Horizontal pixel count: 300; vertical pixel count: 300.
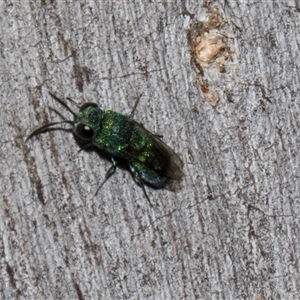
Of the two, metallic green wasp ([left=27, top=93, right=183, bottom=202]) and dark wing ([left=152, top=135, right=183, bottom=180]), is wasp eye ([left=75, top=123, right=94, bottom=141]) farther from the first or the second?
dark wing ([left=152, top=135, right=183, bottom=180])

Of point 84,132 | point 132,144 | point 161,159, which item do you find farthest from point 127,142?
point 84,132

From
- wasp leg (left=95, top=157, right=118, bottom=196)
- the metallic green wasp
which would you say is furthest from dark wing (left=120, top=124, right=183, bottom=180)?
wasp leg (left=95, top=157, right=118, bottom=196)

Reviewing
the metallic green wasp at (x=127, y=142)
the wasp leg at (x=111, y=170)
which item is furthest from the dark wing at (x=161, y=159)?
the wasp leg at (x=111, y=170)

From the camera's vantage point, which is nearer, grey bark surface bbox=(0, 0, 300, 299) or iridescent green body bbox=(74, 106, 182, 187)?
grey bark surface bbox=(0, 0, 300, 299)

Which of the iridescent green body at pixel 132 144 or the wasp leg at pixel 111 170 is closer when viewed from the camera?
the wasp leg at pixel 111 170

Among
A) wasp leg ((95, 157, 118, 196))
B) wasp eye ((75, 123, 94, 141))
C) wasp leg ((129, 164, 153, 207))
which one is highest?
wasp eye ((75, 123, 94, 141))

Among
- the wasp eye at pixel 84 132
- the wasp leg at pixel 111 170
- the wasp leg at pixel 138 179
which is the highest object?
the wasp eye at pixel 84 132

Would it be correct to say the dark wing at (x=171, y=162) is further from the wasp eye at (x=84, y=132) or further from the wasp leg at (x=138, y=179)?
the wasp eye at (x=84, y=132)

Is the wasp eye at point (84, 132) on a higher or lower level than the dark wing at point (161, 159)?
higher

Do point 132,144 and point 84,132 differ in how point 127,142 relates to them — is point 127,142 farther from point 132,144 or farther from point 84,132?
point 84,132

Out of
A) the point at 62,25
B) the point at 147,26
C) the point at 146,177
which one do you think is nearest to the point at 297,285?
the point at 146,177
